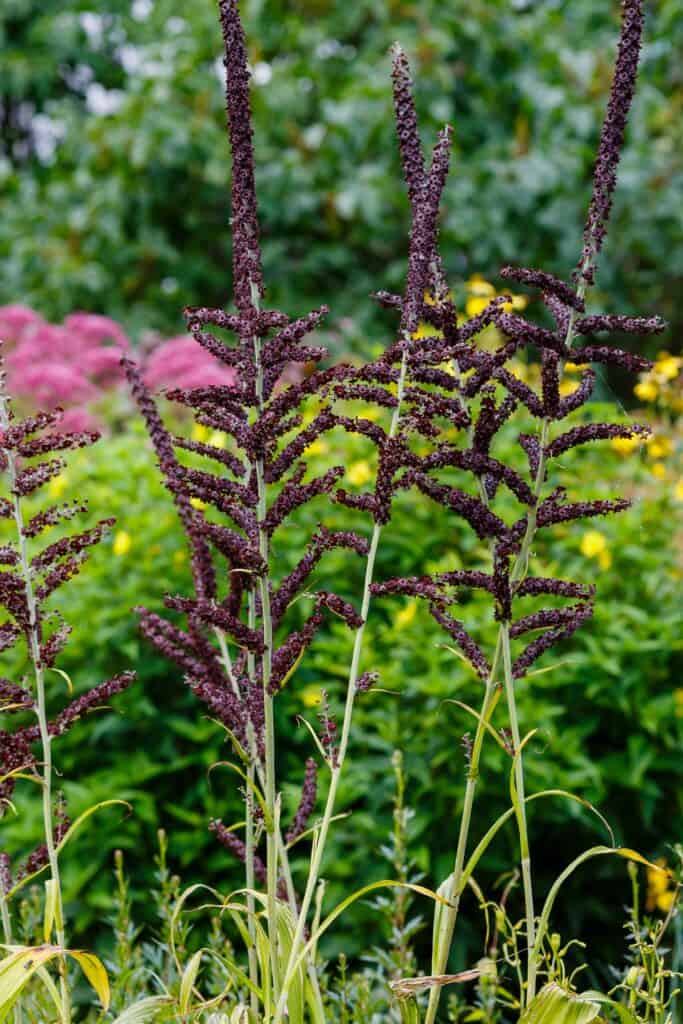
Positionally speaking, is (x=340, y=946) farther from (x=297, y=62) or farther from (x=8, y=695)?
(x=297, y=62)

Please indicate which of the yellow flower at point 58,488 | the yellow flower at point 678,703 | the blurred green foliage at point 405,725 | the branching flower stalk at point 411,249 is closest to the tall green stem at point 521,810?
the branching flower stalk at point 411,249

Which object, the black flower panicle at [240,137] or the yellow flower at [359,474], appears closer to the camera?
the black flower panicle at [240,137]

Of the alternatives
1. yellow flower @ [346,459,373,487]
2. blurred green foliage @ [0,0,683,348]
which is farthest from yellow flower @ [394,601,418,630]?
blurred green foliage @ [0,0,683,348]

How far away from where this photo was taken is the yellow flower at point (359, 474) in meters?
4.07

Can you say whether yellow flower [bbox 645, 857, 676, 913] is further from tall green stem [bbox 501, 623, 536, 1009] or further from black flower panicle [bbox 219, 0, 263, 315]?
black flower panicle [bbox 219, 0, 263, 315]

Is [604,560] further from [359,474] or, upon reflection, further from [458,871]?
[458,871]

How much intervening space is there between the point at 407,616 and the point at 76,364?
15.0ft

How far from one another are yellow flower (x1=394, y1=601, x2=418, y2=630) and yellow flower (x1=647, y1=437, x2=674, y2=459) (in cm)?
137

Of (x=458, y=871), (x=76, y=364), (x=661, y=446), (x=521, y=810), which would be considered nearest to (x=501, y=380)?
(x=521, y=810)

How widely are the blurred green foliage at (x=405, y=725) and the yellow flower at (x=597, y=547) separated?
58 mm

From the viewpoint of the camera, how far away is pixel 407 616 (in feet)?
11.9

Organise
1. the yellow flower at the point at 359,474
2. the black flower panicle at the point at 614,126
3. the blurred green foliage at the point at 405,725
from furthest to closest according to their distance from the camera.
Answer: the yellow flower at the point at 359,474, the blurred green foliage at the point at 405,725, the black flower panicle at the point at 614,126

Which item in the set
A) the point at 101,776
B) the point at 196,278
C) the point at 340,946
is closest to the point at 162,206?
the point at 196,278

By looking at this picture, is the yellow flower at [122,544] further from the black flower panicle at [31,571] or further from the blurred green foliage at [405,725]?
the black flower panicle at [31,571]
